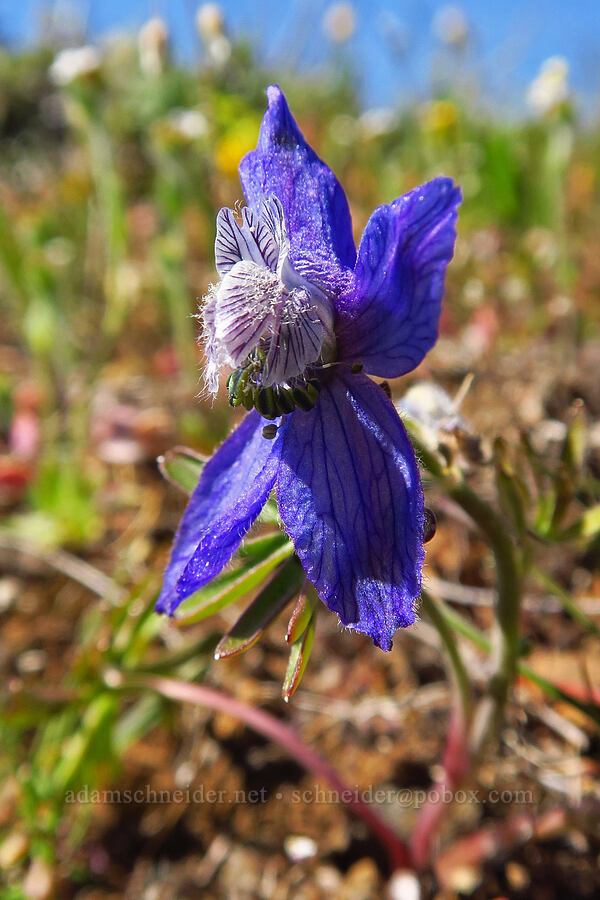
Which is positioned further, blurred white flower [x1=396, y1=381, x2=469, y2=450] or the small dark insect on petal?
blurred white flower [x1=396, y1=381, x2=469, y2=450]

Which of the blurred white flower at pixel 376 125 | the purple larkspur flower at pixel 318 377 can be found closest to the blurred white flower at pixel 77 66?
the blurred white flower at pixel 376 125

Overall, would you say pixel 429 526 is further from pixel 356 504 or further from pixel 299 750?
pixel 299 750

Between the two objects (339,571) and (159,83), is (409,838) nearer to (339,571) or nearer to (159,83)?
(339,571)

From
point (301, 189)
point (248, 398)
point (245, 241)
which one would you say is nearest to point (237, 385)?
point (248, 398)

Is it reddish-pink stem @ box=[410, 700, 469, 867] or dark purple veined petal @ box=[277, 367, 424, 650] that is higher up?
dark purple veined petal @ box=[277, 367, 424, 650]

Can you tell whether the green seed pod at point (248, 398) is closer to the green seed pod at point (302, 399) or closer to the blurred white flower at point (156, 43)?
the green seed pod at point (302, 399)

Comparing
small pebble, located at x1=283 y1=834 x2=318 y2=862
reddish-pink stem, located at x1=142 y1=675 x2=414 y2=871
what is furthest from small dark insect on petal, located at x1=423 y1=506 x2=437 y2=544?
small pebble, located at x1=283 y1=834 x2=318 y2=862

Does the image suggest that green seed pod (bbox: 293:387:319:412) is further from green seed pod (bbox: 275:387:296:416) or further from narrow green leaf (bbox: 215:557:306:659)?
narrow green leaf (bbox: 215:557:306:659)
